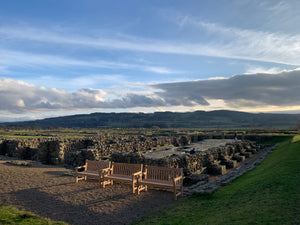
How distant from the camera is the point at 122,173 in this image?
1102 cm

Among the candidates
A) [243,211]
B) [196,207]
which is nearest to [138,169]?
[196,207]

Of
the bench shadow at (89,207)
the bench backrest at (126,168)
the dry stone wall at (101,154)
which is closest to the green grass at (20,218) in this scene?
the bench shadow at (89,207)

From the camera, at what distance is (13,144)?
19.9 metres

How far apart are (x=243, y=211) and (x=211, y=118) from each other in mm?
195307

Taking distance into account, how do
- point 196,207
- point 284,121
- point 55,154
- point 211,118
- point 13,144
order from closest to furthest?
point 196,207 < point 55,154 < point 13,144 < point 284,121 < point 211,118

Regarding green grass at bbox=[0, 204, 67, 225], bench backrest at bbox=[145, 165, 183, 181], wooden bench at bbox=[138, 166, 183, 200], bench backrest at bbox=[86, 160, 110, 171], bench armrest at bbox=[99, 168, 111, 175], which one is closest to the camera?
green grass at bbox=[0, 204, 67, 225]

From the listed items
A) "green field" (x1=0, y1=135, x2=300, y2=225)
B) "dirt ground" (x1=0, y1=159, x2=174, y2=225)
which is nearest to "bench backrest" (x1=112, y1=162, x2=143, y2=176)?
"dirt ground" (x1=0, y1=159, x2=174, y2=225)

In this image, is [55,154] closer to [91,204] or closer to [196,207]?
[91,204]

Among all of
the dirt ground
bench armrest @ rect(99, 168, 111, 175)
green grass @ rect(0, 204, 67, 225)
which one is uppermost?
bench armrest @ rect(99, 168, 111, 175)

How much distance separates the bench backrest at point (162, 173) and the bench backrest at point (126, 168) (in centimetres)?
46

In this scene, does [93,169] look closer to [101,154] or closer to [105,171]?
[105,171]

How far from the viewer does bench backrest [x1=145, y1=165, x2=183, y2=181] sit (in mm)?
9781

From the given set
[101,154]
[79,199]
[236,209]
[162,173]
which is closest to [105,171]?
[79,199]

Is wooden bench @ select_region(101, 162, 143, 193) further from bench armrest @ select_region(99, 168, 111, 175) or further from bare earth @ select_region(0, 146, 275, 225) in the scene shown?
bare earth @ select_region(0, 146, 275, 225)
